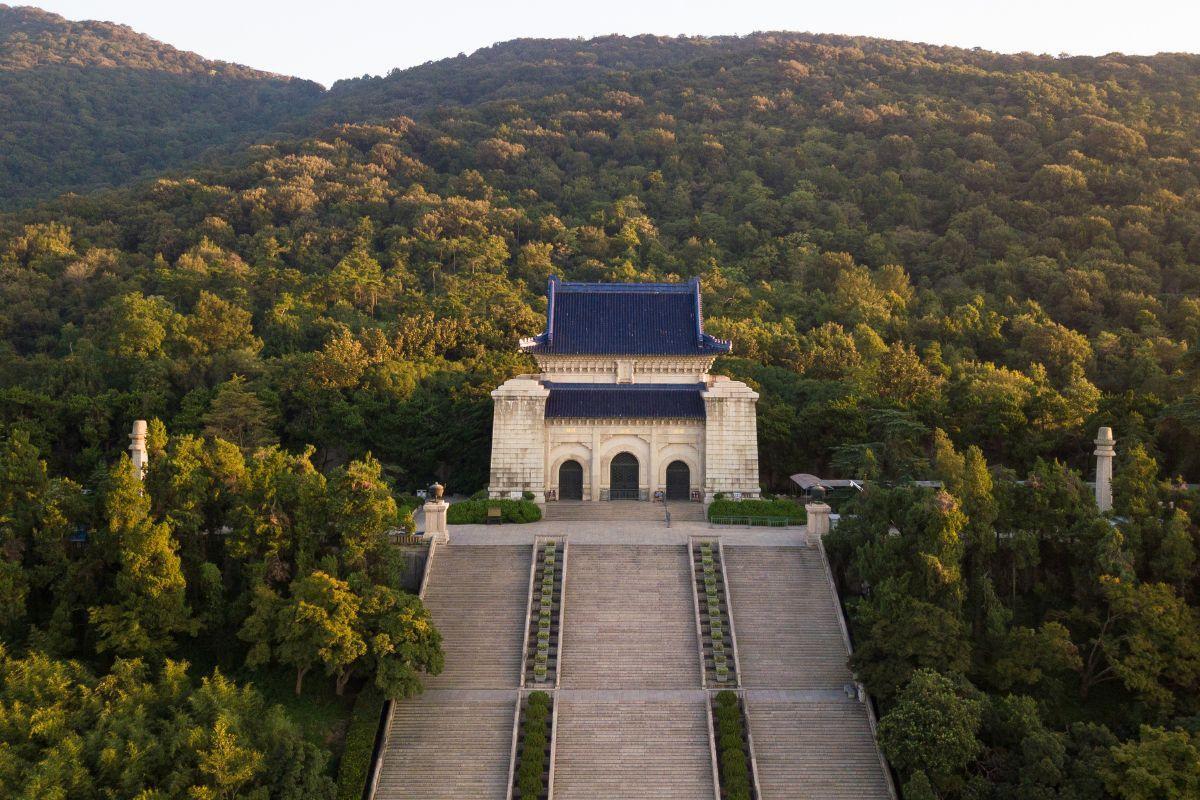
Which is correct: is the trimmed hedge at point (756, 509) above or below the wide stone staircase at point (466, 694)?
above

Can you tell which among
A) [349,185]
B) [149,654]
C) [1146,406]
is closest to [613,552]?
[149,654]

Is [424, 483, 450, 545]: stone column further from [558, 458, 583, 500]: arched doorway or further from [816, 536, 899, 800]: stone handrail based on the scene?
[816, 536, 899, 800]: stone handrail

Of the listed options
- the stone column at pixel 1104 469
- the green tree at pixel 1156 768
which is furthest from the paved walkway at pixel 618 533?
the green tree at pixel 1156 768

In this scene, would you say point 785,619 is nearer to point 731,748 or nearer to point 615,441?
point 731,748

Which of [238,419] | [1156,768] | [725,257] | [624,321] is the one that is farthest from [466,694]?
[725,257]

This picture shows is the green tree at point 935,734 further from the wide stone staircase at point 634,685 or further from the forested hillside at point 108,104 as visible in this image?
the forested hillside at point 108,104

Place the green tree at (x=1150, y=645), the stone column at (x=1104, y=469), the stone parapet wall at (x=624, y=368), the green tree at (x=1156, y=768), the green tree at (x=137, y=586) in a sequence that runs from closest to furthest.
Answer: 1. the green tree at (x=1156, y=768)
2. the green tree at (x=1150, y=645)
3. the green tree at (x=137, y=586)
4. the stone column at (x=1104, y=469)
5. the stone parapet wall at (x=624, y=368)
